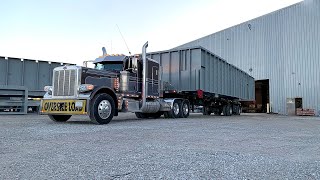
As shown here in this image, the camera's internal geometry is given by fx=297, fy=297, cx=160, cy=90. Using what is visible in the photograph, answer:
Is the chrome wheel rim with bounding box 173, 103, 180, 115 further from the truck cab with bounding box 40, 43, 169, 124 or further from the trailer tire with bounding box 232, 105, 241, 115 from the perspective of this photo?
the trailer tire with bounding box 232, 105, 241, 115

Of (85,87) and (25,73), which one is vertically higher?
(25,73)

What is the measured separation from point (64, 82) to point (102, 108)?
5.00ft

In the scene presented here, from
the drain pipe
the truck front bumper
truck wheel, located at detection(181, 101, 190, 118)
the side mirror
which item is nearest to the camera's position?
the truck front bumper

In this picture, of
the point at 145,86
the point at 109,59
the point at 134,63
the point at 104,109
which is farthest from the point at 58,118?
the point at 145,86

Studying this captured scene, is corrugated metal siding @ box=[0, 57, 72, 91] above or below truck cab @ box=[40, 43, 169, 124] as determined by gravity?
above

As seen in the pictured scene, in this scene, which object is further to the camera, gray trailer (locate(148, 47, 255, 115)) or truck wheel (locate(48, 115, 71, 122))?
gray trailer (locate(148, 47, 255, 115))

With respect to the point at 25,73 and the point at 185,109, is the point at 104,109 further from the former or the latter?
the point at 25,73

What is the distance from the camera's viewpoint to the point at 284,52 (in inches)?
1080

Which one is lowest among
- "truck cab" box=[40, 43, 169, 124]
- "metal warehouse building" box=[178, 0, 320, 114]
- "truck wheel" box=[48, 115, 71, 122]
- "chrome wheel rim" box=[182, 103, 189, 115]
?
"truck wheel" box=[48, 115, 71, 122]

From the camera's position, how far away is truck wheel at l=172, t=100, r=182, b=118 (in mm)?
13711

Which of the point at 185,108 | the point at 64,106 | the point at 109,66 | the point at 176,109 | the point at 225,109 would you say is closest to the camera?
the point at 64,106

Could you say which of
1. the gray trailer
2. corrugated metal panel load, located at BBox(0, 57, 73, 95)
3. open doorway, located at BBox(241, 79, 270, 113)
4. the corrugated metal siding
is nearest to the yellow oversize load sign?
the gray trailer

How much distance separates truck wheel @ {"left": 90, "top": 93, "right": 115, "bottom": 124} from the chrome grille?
810mm

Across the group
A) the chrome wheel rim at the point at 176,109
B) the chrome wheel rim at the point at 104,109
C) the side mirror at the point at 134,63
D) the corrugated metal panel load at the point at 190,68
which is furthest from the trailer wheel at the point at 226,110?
the chrome wheel rim at the point at 104,109
